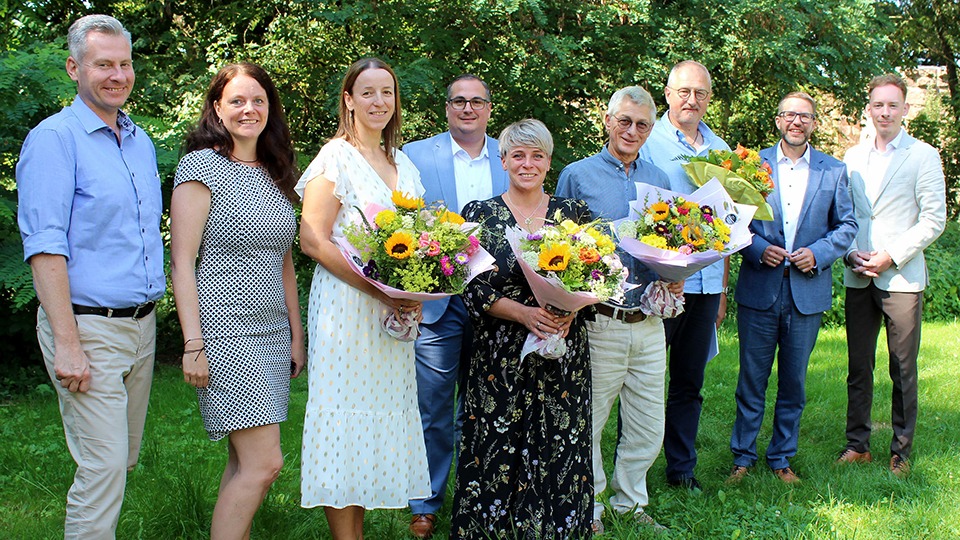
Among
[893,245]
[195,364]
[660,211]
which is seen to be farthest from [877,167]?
[195,364]

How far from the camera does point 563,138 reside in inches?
384

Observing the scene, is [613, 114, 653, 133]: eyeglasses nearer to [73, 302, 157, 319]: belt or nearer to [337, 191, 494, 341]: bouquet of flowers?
[337, 191, 494, 341]: bouquet of flowers

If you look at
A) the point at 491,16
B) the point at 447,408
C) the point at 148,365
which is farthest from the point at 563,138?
the point at 148,365

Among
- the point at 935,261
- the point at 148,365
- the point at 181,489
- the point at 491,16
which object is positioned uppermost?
the point at 491,16

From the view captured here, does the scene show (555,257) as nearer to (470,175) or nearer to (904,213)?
(470,175)

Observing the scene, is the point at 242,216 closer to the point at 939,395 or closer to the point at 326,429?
the point at 326,429

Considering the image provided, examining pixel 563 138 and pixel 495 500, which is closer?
pixel 495 500

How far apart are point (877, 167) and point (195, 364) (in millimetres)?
4568

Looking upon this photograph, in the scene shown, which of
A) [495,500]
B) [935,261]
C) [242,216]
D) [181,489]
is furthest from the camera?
[935,261]

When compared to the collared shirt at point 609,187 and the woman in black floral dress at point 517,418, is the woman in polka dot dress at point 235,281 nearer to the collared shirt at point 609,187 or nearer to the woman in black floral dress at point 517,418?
the woman in black floral dress at point 517,418

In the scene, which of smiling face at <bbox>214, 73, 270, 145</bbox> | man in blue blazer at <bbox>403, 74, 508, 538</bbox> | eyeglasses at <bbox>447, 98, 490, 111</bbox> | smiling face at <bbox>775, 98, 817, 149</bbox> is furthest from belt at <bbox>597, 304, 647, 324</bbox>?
smiling face at <bbox>214, 73, 270, 145</bbox>

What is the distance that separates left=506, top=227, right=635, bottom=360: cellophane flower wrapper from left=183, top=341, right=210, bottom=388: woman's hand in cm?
141

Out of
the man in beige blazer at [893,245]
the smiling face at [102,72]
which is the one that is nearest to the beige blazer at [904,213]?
the man in beige blazer at [893,245]

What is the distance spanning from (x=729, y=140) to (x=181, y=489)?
12.3 m
